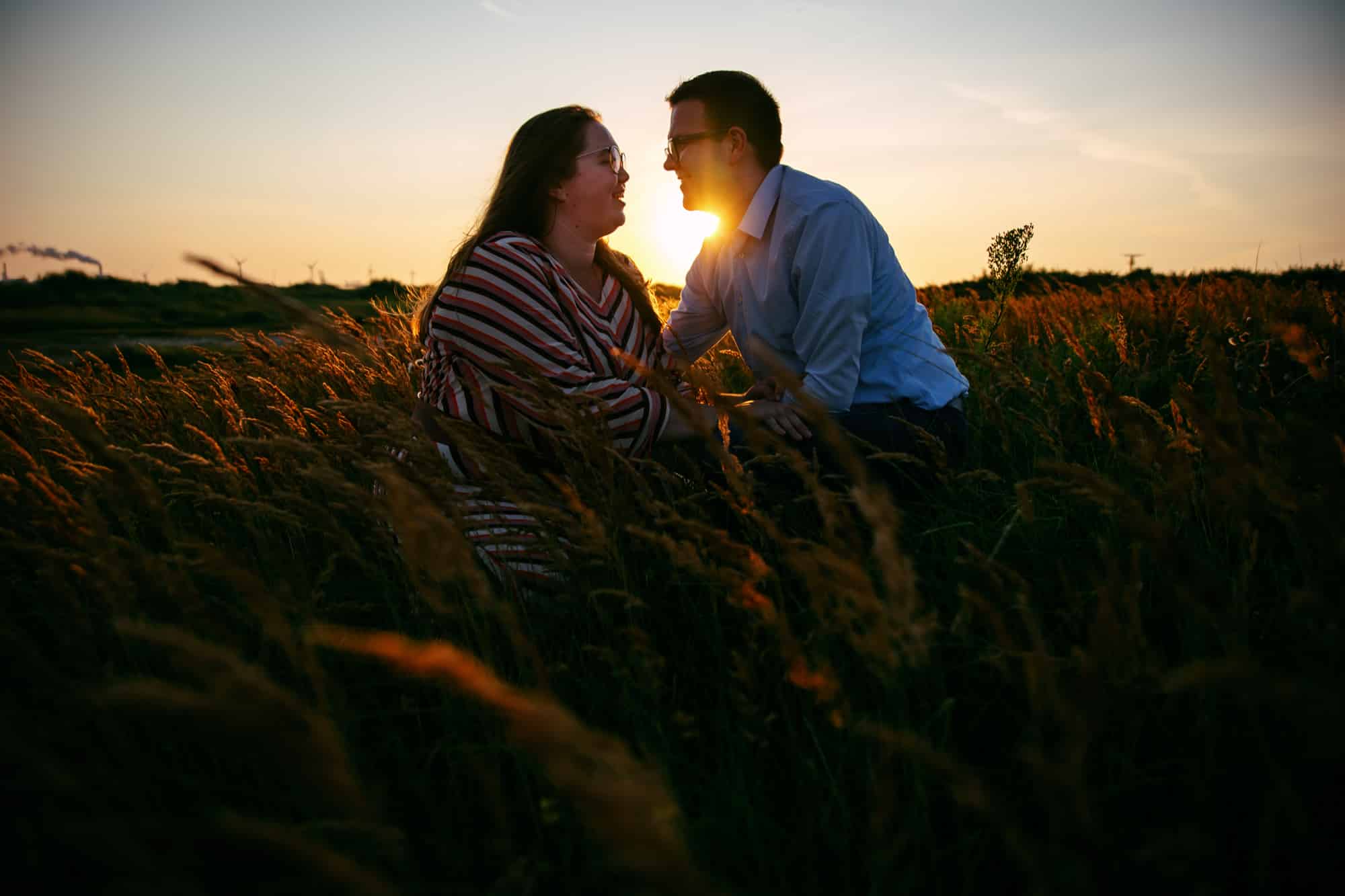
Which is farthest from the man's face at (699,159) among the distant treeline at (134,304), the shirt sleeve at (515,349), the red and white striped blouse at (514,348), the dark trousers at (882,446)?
the distant treeline at (134,304)

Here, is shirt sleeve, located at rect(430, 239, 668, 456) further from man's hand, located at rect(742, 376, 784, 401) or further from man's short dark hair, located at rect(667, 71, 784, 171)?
man's short dark hair, located at rect(667, 71, 784, 171)

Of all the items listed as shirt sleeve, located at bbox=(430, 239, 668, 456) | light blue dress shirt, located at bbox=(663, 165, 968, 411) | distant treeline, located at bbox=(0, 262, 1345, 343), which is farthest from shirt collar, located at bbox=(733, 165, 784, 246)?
distant treeline, located at bbox=(0, 262, 1345, 343)

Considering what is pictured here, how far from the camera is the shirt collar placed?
326cm

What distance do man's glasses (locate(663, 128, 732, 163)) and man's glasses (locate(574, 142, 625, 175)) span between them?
0.26 m

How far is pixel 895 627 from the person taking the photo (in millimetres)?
1111

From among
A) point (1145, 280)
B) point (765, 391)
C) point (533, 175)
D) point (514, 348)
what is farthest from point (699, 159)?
point (1145, 280)

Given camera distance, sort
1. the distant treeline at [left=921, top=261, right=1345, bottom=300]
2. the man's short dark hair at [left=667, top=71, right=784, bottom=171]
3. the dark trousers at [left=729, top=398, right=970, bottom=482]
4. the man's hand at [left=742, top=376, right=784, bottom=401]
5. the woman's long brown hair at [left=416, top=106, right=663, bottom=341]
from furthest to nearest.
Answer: the distant treeline at [left=921, top=261, right=1345, bottom=300] < the man's short dark hair at [left=667, top=71, right=784, bottom=171] < the woman's long brown hair at [left=416, top=106, right=663, bottom=341] < the man's hand at [left=742, top=376, right=784, bottom=401] < the dark trousers at [left=729, top=398, right=970, bottom=482]

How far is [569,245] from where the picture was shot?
10.9ft

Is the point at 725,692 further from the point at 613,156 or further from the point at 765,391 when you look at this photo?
the point at 613,156

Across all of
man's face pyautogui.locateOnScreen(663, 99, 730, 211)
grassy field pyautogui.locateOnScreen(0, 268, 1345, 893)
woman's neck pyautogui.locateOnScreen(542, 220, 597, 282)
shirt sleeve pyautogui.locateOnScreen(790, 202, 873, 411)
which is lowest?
grassy field pyautogui.locateOnScreen(0, 268, 1345, 893)

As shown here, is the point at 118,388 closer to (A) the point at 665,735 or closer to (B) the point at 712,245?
(B) the point at 712,245

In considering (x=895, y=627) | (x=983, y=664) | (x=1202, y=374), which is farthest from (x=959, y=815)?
(x=1202, y=374)

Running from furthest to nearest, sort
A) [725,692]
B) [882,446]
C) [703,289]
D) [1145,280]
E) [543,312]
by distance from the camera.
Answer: [1145,280] → [703,289] → [882,446] → [543,312] → [725,692]

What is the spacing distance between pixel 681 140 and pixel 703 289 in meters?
0.73
